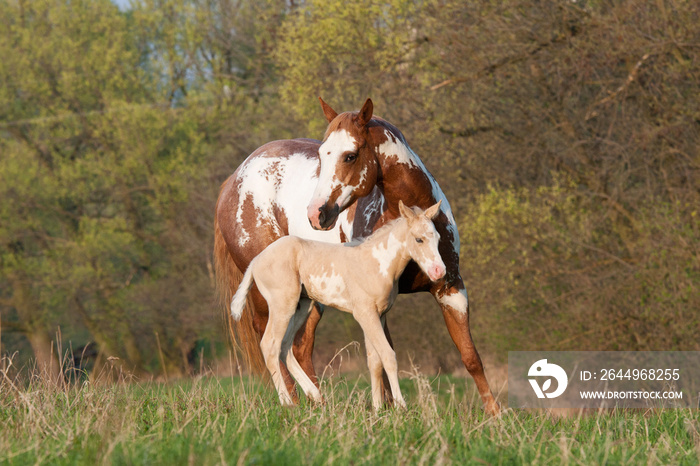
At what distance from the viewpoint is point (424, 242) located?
4434mm

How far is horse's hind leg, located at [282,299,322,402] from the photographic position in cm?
498

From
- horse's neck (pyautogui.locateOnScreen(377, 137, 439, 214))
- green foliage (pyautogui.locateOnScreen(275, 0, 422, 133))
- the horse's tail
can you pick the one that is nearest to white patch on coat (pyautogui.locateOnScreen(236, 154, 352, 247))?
the horse's tail

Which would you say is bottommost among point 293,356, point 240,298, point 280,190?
point 293,356

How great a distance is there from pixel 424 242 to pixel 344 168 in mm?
719

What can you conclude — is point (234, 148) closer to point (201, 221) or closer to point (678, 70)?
point (201, 221)

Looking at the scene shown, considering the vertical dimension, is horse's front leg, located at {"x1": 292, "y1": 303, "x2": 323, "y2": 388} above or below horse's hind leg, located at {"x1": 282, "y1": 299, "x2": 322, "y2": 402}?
below

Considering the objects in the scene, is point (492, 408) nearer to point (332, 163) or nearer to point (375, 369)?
point (375, 369)

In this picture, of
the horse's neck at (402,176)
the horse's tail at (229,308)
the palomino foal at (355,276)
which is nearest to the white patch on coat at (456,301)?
the palomino foal at (355,276)

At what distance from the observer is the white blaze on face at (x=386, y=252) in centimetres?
461

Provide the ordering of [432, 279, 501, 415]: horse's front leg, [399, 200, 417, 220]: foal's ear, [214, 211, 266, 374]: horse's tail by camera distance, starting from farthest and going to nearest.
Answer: [214, 211, 266, 374]: horse's tail → [432, 279, 501, 415]: horse's front leg → [399, 200, 417, 220]: foal's ear

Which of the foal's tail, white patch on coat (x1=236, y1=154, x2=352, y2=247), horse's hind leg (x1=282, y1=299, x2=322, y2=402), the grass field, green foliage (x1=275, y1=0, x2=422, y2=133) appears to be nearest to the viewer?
the grass field

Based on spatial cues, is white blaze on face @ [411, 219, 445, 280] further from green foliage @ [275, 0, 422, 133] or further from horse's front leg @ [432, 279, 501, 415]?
green foliage @ [275, 0, 422, 133]

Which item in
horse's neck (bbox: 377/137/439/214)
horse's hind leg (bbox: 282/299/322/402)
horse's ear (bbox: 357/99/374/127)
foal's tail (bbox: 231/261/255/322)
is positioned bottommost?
horse's hind leg (bbox: 282/299/322/402)

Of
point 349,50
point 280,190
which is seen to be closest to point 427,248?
point 280,190
